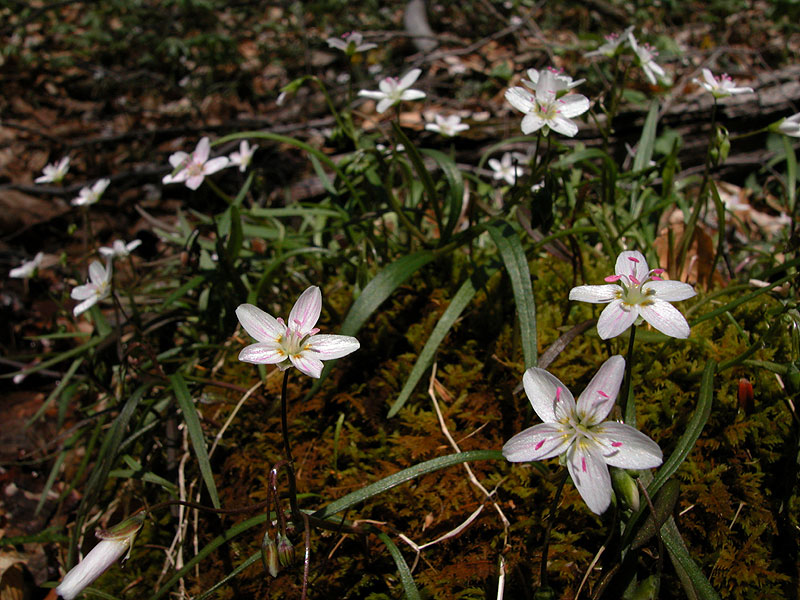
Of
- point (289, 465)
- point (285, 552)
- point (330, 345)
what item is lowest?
point (285, 552)

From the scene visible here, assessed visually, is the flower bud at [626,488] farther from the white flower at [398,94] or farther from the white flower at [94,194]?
the white flower at [94,194]

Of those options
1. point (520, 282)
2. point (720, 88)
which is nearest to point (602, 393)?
point (520, 282)

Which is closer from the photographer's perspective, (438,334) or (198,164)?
(438,334)

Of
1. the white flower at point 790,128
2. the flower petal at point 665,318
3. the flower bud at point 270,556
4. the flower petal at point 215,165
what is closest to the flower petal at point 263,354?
the flower bud at point 270,556

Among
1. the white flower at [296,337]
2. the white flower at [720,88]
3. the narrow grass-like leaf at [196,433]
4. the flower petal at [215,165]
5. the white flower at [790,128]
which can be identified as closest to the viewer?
the white flower at [296,337]

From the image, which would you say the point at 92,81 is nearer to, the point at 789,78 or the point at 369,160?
the point at 369,160

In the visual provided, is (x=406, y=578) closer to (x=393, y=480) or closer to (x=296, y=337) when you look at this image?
(x=393, y=480)

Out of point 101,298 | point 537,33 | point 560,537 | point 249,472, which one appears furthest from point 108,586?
point 537,33

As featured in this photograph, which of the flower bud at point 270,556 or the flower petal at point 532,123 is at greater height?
the flower petal at point 532,123
